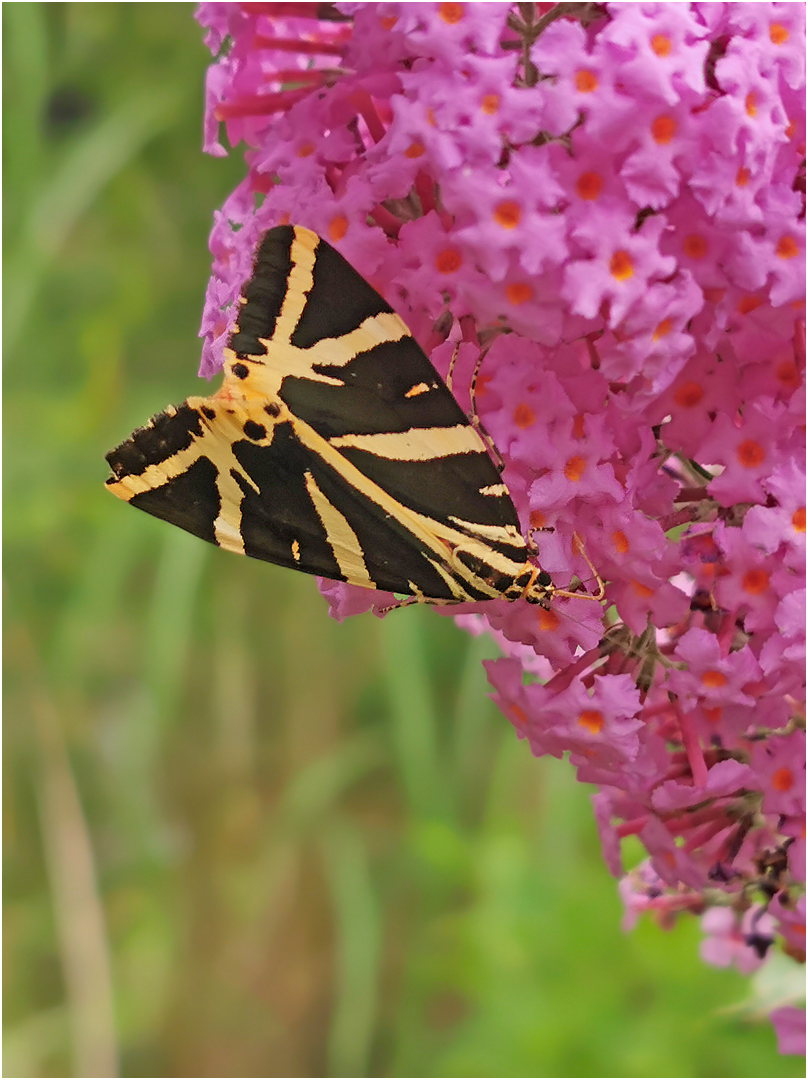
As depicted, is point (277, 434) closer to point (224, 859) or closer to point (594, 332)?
point (594, 332)

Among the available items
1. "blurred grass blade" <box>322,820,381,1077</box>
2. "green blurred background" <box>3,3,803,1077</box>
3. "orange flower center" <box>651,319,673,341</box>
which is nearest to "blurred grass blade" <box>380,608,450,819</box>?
"green blurred background" <box>3,3,803,1077</box>

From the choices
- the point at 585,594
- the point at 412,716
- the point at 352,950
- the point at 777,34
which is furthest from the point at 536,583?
the point at 352,950

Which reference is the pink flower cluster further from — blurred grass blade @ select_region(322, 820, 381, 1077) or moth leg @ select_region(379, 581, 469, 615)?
blurred grass blade @ select_region(322, 820, 381, 1077)

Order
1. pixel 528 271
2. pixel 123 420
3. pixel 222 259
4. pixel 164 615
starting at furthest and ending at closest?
pixel 123 420 < pixel 164 615 < pixel 222 259 < pixel 528 271

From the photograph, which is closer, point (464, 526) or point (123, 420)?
point (464, 526)

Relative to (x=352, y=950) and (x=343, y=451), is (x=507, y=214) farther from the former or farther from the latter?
(x=352, y=950)

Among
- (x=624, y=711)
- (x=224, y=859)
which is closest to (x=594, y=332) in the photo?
(x=624, y=711)

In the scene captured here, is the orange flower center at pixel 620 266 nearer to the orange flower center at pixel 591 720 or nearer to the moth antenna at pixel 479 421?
the moth antenna at pixel 479 421
